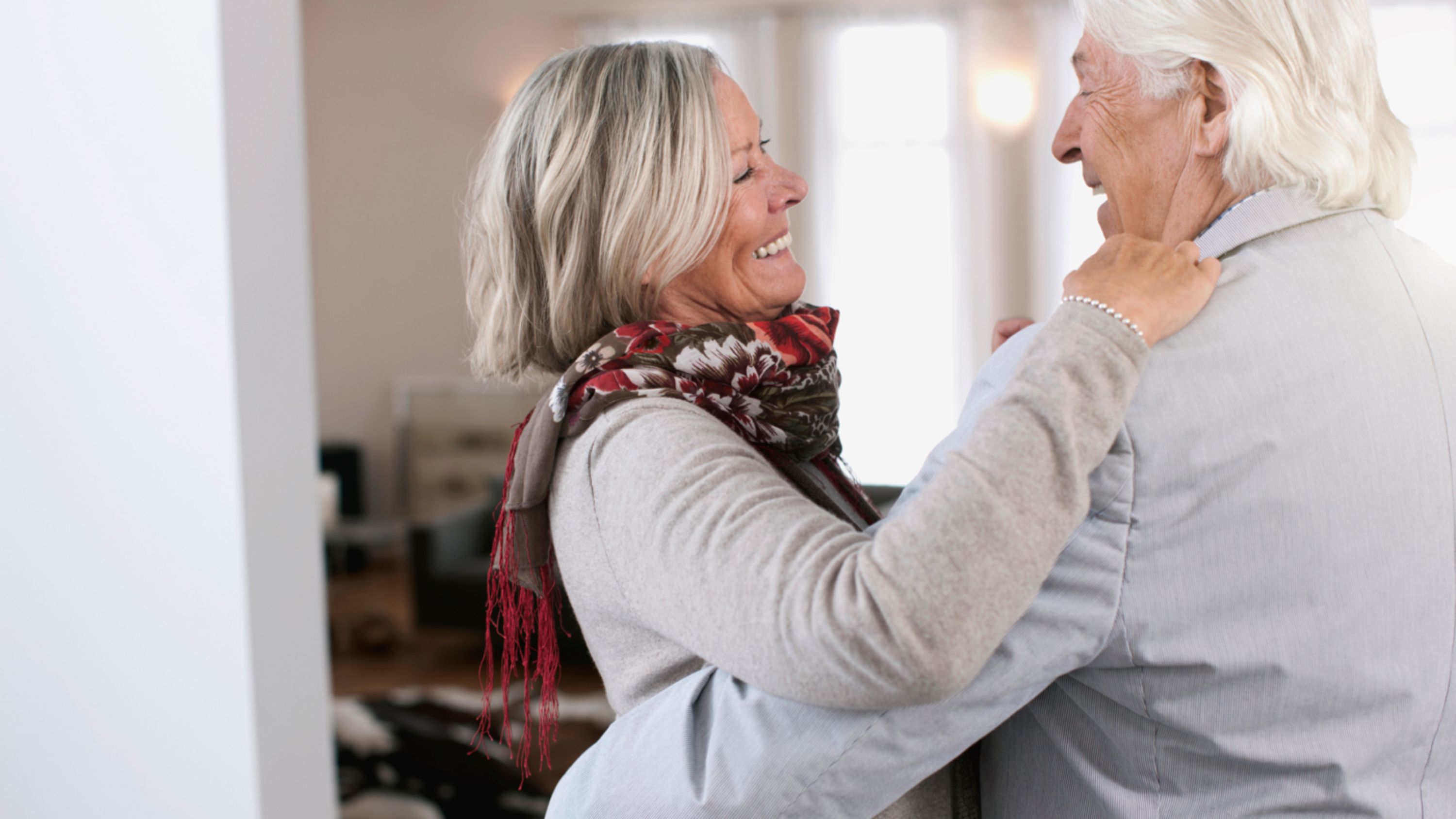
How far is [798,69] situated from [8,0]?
5191 mm

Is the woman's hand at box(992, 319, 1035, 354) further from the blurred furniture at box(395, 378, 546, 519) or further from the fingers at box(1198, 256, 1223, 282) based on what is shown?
the blurred furniture at box(395, 378, 546, 519)

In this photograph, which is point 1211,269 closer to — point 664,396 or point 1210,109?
point 1210,109

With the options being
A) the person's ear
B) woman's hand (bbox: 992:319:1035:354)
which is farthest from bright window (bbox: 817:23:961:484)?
the person's ear

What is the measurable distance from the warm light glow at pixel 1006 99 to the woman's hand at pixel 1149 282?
5556mm

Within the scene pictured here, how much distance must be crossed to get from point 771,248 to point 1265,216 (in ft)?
1.59

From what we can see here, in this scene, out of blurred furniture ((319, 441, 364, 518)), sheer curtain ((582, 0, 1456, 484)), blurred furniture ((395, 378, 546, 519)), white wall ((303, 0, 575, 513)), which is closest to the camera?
sheer curtain ((582, 0, 1456, 484))

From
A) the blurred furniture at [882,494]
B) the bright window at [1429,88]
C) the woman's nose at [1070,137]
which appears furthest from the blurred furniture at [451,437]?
the woman's nose at [1070,137]

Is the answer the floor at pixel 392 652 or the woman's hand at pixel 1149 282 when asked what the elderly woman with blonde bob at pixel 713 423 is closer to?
the woman's hand at pixel 1149 282

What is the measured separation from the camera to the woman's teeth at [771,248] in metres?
1.12

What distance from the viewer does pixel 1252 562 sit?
0.76m

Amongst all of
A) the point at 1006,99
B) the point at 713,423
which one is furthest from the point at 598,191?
the point at 1006,99

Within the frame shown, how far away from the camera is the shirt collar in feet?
2.71

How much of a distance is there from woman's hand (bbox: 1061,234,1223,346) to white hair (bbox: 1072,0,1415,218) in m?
0.11

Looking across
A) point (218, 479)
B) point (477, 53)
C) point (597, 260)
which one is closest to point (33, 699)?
point (218, 479)
